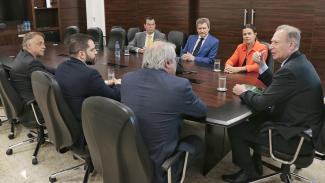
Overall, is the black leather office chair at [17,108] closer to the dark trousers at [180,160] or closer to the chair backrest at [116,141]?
the chair backrest at [116,141]

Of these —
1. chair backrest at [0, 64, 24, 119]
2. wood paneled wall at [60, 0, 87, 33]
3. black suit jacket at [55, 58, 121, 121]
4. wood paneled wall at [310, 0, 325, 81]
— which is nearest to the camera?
black suit jacket at [55, 58, 121, 121]

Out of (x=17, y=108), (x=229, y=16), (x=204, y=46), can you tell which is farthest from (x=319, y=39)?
(x=17, y=108)

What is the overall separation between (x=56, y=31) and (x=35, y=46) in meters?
4.30

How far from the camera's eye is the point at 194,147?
2176mm

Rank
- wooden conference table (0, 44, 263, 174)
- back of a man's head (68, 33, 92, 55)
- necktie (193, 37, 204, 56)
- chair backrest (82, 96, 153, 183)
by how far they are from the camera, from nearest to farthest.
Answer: chair backrest (82, 96, 153, 183), wooden conference table (0, 44, 263, 174), back of a man's head (68, 33, 92, 55), necktie (193, 37, 204, 56)

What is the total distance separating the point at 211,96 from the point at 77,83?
101 cm

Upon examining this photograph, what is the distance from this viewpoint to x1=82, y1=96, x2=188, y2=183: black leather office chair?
1.81 m

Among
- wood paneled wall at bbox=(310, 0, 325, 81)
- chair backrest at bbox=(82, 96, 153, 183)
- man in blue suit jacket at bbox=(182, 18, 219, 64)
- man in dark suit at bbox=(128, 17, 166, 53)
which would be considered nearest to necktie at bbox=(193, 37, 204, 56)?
man in blue suit jacket at bbox=(182, 18, 219, 64)

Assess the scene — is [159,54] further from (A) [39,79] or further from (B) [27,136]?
(B) [27,136]

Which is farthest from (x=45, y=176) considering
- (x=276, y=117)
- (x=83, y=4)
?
(x=83, y=4)

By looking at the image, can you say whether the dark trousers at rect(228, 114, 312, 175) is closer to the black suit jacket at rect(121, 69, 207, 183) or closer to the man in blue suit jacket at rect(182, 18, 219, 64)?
the black suit jacket at rect(121, 69, 207, 183)

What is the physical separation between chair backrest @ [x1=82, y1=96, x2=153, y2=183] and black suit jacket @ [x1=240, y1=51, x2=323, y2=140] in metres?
0.97

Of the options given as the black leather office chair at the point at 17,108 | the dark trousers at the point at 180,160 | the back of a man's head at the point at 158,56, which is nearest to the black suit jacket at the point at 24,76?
the black leather office chair at the point at 17,108

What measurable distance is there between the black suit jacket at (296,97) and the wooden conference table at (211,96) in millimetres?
193
